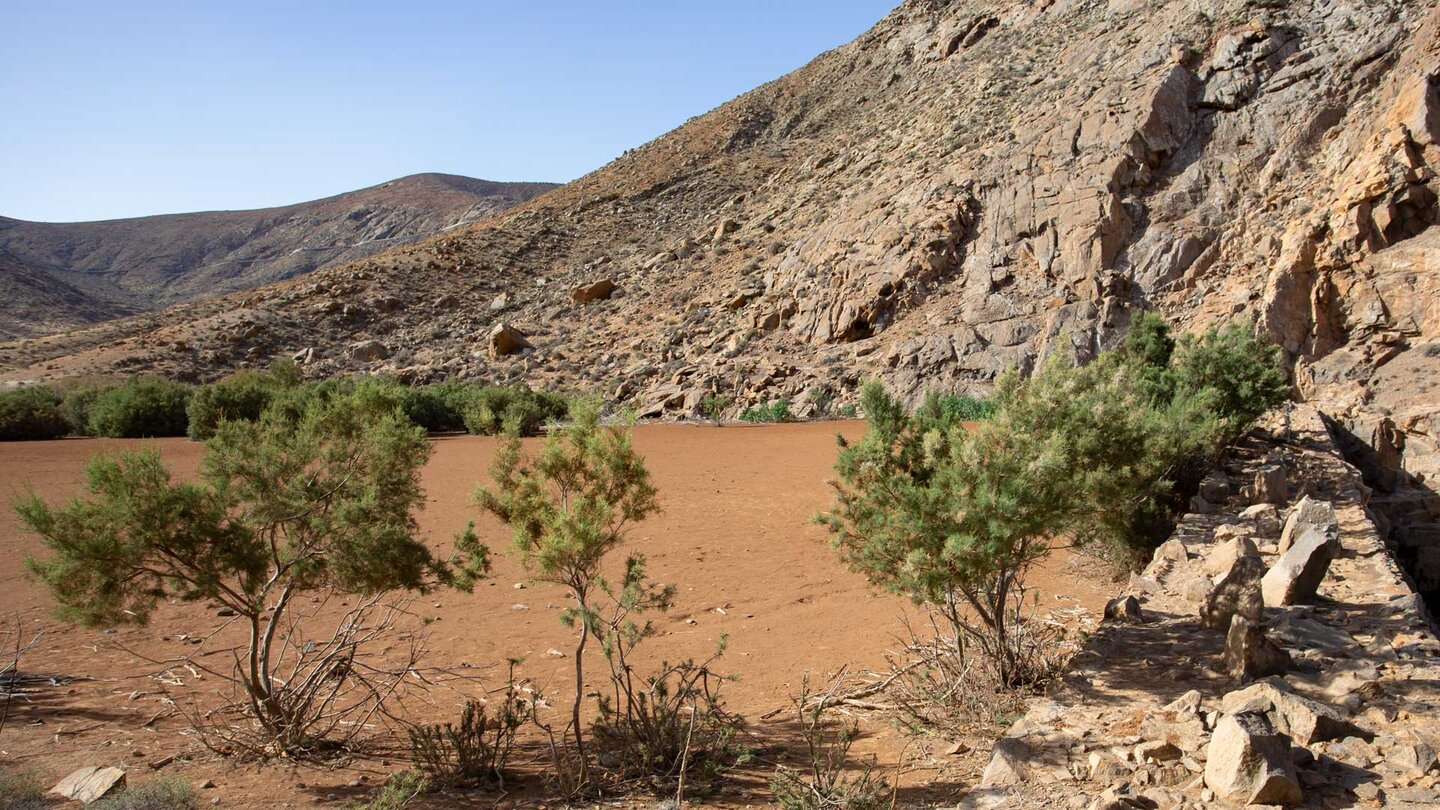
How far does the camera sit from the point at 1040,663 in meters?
6.76

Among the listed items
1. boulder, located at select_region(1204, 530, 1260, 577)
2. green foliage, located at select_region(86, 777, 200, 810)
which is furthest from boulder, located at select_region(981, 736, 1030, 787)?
green foliage, located at select_region(86, 777, 200, 810)

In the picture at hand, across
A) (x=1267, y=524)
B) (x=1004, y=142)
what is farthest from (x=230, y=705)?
(x=1004, y=142)

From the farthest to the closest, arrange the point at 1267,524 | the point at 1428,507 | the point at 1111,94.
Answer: the point at 1111,94 < the point at 1428,507 < the point at 1267,524

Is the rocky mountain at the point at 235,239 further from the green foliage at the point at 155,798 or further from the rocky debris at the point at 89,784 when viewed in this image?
the green foliage at the point at 155,798

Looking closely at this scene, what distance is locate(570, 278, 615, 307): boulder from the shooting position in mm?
41219

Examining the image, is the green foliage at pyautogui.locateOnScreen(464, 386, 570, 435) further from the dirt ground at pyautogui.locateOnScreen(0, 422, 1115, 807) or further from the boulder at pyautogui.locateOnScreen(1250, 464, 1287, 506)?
the boulder at pyautogui.locateOnScreen(1250, 464, 1287, 506)

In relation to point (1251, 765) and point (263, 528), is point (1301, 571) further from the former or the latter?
point (263, 528)

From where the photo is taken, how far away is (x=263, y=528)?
20.5ft

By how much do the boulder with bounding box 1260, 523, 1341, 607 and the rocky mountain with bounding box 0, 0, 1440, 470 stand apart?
416 inches

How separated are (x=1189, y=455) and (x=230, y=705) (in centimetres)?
1166

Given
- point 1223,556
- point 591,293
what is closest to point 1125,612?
point 1223,556

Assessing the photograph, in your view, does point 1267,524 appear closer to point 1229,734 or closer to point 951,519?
point 951,519

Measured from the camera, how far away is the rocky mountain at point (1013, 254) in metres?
23.1

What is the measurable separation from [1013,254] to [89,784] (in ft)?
93.1
